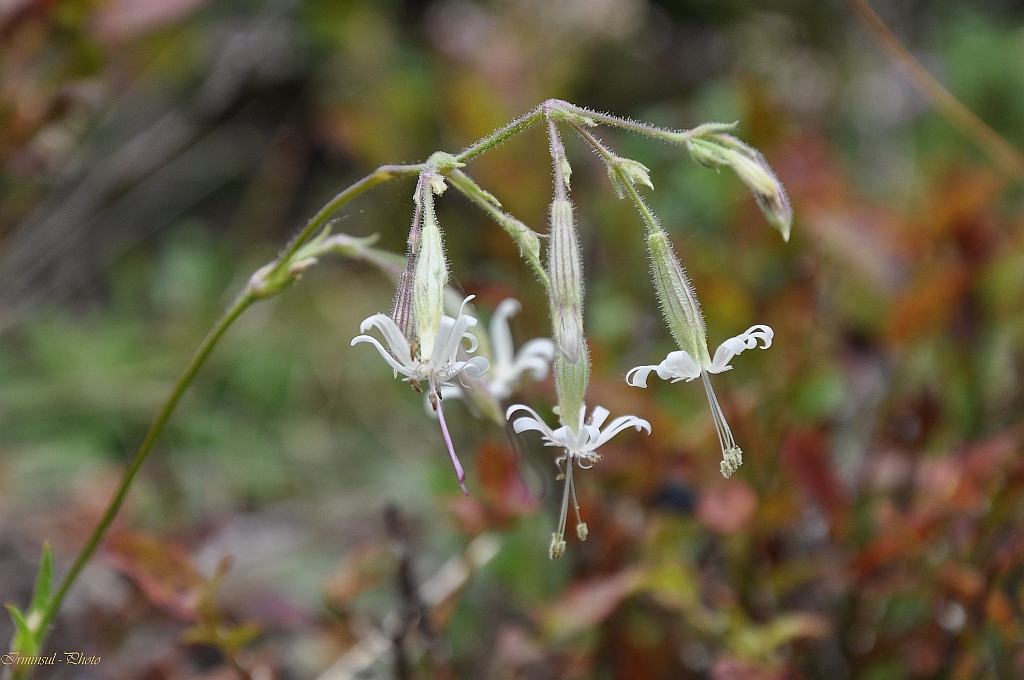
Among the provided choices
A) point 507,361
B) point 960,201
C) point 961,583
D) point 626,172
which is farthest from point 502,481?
point 960,201

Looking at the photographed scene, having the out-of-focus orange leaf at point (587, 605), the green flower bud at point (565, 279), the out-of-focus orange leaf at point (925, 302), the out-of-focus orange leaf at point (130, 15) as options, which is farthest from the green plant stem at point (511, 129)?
the out-of-focus orange leaf at point (130, 15)

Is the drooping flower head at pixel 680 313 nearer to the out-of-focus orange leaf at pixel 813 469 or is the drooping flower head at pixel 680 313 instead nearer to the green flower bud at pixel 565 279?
the green flower bud at pixel 565 279

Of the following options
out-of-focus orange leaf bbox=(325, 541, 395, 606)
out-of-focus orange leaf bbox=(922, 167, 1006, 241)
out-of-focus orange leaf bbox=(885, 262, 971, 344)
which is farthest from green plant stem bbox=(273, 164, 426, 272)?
out-of-focus orange leaf bbox=(922, 167, 1006, 241)

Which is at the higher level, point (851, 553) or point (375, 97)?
point (375, 97)

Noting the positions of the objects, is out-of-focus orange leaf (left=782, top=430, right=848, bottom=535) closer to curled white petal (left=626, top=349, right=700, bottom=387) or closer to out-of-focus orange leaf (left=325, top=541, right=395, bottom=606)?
curled white petal (left=626, top=349, right=700, bottom=387)

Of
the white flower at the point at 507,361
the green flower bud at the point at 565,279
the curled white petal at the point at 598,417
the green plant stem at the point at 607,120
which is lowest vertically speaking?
the white flower at the point at 507,361

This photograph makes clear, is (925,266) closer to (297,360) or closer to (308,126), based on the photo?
(297,360)

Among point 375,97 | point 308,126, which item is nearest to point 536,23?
point 375,97
